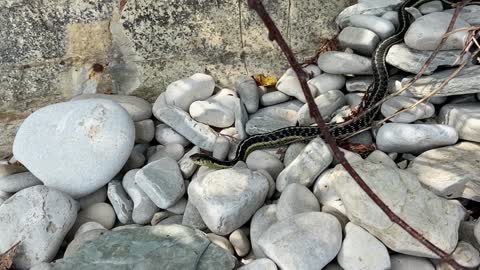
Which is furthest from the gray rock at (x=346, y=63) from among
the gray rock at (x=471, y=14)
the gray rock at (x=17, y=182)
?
the gray rock at (x=17, y=182)

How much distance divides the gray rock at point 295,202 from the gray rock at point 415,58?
121 centimetres

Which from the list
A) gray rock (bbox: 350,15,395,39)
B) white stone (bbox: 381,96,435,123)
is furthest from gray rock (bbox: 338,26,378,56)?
white stone (bbox: 381,96,435,123)

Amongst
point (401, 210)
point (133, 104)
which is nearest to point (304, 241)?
point (401, 210)

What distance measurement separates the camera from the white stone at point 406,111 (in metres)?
3.25

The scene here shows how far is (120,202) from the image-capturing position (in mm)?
3279

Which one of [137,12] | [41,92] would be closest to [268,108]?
[137,12]

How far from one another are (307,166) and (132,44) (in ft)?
5.69

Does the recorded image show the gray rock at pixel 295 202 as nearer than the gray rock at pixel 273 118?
Yes

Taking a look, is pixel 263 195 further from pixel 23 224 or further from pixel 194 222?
pixel 23 224

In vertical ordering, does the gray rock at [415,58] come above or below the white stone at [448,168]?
above

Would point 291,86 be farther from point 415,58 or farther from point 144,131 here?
point 144,131

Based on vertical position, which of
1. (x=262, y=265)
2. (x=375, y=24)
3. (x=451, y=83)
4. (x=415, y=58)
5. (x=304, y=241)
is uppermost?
(x=375, y=24)

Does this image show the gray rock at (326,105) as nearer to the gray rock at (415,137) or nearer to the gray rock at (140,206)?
the gray rock at (415,137)

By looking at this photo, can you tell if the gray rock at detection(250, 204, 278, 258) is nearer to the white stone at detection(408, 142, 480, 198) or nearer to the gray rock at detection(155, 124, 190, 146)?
the white stone at detection(408, 142, 480, 198)
